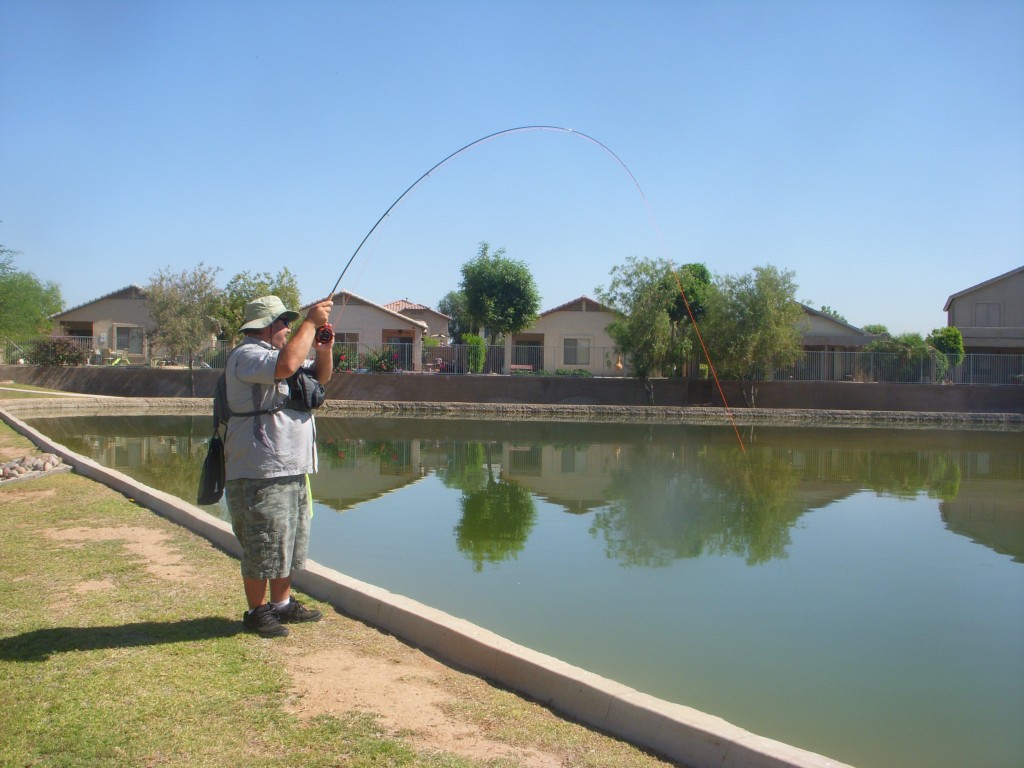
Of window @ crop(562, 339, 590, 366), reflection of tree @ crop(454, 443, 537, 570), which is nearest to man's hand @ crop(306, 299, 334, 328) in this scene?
reflection of tree @ crop(454, 443, 537, 570)

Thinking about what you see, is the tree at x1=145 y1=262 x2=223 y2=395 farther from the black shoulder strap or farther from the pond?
the black shoulder strap

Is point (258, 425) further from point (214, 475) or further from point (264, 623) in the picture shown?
point (264, 623)

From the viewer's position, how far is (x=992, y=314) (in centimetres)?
4459

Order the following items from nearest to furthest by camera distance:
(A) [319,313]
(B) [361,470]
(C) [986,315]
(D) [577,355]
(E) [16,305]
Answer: (A) [319,313], (B) [361,470], (E) [16,305], (D) [577,355], (C) [986,315]

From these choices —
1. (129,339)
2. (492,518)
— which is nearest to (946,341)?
(492,518)

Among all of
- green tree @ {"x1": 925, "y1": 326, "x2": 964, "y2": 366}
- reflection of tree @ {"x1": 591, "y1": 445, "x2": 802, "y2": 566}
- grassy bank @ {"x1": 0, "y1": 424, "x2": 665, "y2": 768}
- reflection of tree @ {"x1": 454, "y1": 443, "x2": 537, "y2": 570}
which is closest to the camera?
grassy bank @ {"x1": 0, "y1": 424, "x2": 665, "y2": 768}

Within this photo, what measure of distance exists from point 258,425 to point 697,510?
24.7 ft

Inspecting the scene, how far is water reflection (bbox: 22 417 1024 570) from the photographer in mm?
9562

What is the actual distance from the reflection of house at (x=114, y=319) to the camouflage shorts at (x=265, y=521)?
1855 inches

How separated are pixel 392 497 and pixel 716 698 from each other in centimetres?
724

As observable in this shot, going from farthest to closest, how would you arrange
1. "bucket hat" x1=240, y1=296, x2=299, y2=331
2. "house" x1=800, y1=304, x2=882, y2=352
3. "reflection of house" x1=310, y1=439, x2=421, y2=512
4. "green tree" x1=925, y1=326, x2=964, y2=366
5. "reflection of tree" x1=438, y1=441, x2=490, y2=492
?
"house" x1=800, y1=304, x2=882, y2=352
"green tree" x1=925, y1=326, x2=964, y2=366
"reflection of tree" x1=438, y1=441, x2=490, y2=492
"reflection of house" x1=310, y1=439, x2=421, y2=512
"bucket hat" x1=240, y1=296, x2=299, y2=331

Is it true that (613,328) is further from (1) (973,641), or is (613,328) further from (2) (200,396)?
(1) (973,641)

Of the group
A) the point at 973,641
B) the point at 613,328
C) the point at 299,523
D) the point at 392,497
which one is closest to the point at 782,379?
the point at 613,328

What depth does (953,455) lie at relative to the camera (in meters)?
19.2
